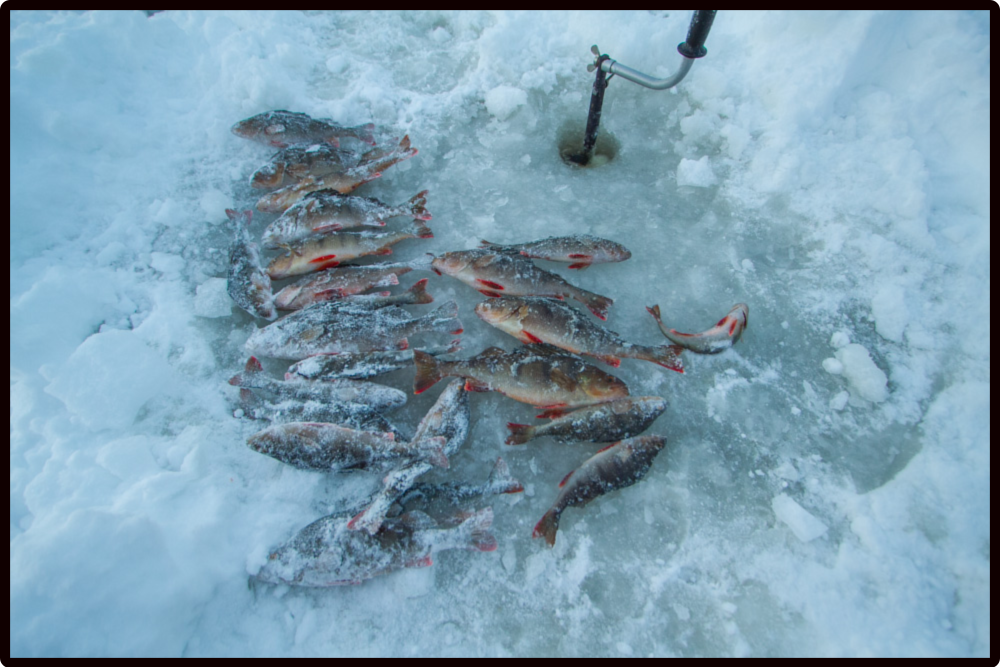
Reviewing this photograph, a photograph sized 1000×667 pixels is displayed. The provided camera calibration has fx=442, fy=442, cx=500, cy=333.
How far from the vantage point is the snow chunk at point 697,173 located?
4.12m

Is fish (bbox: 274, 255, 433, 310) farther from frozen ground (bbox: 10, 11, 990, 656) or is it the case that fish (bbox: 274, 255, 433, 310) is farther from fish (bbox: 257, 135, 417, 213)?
fish (bbox: 257, 135, 417, 213)

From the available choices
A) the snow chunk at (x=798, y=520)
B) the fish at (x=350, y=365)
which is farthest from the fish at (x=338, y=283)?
the snow chunk at (x=798, y=520)

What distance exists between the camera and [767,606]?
2.48 m

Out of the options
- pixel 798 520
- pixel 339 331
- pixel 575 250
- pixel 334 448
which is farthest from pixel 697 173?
pixel 334 448

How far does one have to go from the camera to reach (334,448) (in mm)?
2730

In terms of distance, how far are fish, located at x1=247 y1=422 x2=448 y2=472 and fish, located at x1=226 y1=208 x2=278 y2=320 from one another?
106cm

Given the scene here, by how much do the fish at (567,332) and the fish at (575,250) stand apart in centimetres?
53

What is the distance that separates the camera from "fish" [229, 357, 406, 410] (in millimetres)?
2963

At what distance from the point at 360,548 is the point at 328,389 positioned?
3.46 ft

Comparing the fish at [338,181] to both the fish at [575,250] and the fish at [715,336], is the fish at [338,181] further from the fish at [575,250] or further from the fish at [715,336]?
the fish at [715,336]

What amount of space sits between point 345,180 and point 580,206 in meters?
2.21

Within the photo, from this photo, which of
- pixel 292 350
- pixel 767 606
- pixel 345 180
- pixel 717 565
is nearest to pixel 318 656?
pixel 292 350

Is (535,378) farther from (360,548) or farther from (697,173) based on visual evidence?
(697,173)
